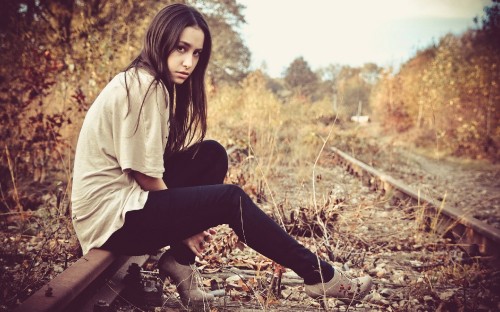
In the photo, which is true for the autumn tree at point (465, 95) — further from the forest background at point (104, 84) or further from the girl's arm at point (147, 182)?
the girl's arm at point (147, 182)

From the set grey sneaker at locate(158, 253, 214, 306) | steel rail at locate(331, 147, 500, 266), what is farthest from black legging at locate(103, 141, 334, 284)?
steel rail at locate(331, 147, 500, 266)

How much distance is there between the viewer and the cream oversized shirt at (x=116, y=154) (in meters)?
1.76

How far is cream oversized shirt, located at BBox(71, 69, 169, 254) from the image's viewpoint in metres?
1.76

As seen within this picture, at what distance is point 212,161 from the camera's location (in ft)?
7.95

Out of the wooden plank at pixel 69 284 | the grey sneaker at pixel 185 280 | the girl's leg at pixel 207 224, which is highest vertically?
the girl's leg at pixel 207 224

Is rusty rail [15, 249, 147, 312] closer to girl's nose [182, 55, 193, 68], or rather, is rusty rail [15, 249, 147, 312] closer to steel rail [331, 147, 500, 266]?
girl's nose [182, 55, 193, 68]

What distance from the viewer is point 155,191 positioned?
1838 mm

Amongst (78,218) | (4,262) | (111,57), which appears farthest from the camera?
(111,57)

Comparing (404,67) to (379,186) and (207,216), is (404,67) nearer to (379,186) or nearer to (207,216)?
(379,186)

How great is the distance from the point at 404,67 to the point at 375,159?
14322 mm

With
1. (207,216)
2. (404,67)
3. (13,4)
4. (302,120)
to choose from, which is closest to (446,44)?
(404,67)

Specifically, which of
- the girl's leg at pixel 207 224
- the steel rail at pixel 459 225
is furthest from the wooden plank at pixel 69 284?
the steel rail at pixel 459 225

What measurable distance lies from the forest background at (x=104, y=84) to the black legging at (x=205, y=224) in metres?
0.85

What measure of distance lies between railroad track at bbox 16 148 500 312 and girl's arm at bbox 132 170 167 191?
0.38m
